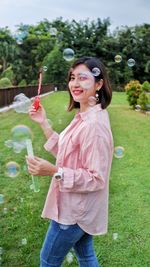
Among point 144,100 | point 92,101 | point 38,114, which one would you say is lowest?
point 144,100

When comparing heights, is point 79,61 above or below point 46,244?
above

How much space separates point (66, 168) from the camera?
166cm

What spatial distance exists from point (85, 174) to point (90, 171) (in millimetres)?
24

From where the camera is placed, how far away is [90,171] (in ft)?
5.41

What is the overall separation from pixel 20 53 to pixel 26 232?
107ft

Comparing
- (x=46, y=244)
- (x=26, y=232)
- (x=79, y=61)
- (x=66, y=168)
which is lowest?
(x=26, y=232)

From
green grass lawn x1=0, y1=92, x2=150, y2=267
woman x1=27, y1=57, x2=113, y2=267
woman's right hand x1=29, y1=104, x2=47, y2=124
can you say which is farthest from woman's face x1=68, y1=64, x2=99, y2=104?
green grass lawn x1=0, y1=92, x2=150, y2=267

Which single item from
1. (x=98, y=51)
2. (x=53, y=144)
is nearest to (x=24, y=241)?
(x=53, y=144)

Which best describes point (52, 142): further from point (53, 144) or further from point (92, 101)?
point (92, 101)

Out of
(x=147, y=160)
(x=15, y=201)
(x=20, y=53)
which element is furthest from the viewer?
(x=20, y=53)

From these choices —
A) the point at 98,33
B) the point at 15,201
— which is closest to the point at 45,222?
the point at 15,201

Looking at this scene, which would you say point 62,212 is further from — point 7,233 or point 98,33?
point 98,33

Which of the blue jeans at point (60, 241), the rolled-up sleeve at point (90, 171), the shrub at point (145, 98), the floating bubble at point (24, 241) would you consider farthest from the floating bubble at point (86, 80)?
the shrub at point (145, 98)

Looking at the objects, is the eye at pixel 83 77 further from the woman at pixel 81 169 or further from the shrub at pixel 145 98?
the shrub at pixel 145 98
